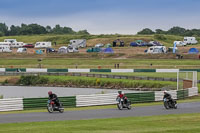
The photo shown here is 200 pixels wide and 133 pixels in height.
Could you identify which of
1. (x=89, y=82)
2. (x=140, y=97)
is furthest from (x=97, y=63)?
(x=140, y=97)

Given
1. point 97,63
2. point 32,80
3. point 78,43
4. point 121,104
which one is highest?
point 78,43

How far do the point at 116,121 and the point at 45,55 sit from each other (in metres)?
71.0

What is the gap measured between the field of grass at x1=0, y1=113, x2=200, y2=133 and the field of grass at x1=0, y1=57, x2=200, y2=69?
4450 cm

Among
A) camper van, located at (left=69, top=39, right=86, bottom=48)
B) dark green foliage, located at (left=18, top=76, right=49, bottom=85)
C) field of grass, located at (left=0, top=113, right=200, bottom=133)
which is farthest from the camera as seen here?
camper van, located at (left=69, top=39, right=86, bottom=48)

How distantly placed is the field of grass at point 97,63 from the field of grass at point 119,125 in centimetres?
4450

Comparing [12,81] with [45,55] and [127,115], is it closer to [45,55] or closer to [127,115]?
[45,55]

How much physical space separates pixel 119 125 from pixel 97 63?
186 feet

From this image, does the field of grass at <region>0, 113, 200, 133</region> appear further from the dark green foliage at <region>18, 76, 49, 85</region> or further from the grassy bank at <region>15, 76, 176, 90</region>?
the dark green foliage at <region>18, 76, 49, 85</region>

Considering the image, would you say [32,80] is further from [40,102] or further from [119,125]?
[119,125]

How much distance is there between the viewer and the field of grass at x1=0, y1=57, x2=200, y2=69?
6960 cm

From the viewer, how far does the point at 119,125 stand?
67.5 ft

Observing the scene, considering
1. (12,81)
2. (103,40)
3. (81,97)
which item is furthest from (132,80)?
(103,40)

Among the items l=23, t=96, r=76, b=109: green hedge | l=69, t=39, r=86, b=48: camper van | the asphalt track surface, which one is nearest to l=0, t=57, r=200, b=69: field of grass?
l=69, t=39, r=86, b=48: camper van

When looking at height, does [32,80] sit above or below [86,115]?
below
